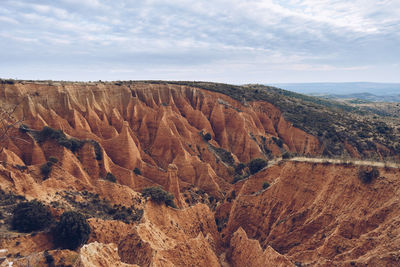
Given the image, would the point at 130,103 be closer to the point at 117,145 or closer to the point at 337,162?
the point at 117,145

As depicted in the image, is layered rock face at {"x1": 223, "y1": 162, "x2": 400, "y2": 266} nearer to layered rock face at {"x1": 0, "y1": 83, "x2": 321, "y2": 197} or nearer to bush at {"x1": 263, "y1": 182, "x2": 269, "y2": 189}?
bush at {"x1": 263, "y1": 182, "x2": 269, "y2": 189}

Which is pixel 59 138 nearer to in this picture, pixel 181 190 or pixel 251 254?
pixel 181 190

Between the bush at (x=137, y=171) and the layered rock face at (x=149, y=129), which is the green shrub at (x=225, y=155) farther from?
the bush at (x=137, y=171)

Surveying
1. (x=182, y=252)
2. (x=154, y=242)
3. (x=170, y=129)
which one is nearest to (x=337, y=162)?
(x=182, y=252)

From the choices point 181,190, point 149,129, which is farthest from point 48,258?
point 149,129

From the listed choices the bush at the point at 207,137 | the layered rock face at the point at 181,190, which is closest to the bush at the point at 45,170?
the layered rock face at the point at 181,190

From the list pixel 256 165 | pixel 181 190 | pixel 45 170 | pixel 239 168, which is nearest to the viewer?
pixel 45 170
